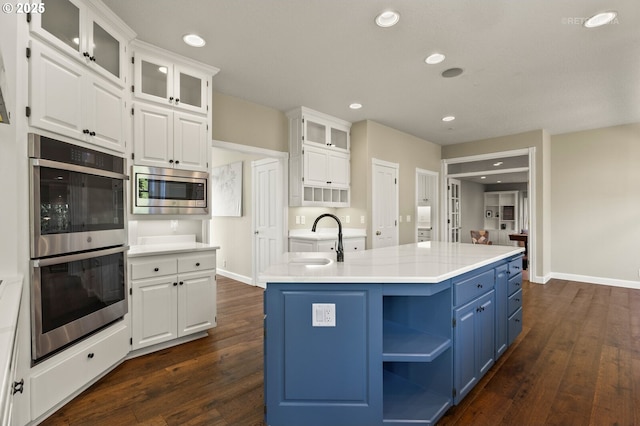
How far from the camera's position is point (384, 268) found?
1.94 m

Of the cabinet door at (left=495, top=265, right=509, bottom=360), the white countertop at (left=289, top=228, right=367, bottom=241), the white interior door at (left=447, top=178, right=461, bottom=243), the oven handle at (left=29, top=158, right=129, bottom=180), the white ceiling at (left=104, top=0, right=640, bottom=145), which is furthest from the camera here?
the white interior door at (left=447, top=178, right=461, bottom=243)

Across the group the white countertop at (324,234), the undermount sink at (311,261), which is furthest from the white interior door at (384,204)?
the undermount sink at (311,261)

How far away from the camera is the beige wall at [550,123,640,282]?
16.9ft

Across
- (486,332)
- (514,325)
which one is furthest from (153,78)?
(514,325)

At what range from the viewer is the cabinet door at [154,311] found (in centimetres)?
261

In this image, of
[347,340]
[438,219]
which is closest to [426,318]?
[347,340]

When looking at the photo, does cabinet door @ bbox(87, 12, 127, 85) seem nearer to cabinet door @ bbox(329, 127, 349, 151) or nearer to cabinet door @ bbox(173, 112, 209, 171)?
cabinet door @ bbox(173, 112, 209, 171)

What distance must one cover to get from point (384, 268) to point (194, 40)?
250 centimetres

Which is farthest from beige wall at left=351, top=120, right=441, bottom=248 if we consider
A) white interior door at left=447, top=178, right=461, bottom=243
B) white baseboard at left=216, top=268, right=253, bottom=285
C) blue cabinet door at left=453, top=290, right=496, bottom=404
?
blue cabinet door at left=453, top=290, right=496, bottom=404

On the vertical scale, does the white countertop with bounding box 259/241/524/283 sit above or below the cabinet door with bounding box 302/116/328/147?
below

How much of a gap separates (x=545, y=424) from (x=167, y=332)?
285cm

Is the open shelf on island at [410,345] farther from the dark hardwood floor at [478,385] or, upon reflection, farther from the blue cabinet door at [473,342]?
the dark hardwood floor at [478,385]

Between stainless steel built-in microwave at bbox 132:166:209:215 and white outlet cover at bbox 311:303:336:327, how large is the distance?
1949 mm

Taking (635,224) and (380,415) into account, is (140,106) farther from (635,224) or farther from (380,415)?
(635,224)
